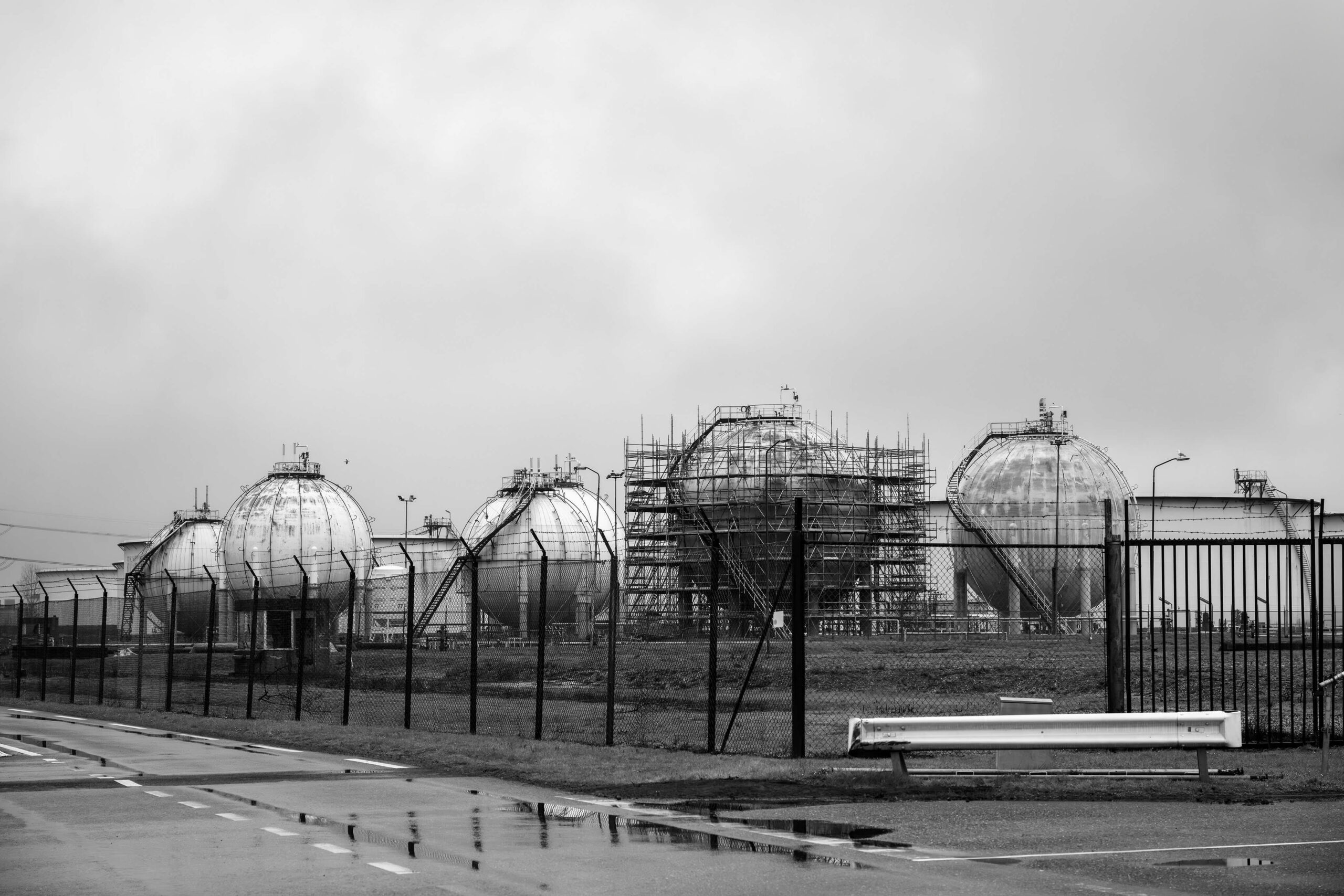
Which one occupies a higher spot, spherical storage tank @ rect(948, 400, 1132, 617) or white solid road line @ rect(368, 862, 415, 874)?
spherical storage tank @ rect(948, 400, 1132, 617)

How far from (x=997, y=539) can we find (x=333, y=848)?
59017mm

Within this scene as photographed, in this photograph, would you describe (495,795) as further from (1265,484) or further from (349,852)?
(1265,484)

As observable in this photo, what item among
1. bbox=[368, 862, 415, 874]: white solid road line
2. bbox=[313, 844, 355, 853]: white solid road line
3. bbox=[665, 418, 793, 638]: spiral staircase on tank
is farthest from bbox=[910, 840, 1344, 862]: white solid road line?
bbox=[665, 418, 793, 638]: spiral staircase on tank

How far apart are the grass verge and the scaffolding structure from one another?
4357 cm

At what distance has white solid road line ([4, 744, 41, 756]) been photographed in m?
21.4

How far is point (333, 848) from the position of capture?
11.8 meters

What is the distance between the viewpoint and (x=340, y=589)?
76188 mm

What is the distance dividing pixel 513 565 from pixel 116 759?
59.6 meters

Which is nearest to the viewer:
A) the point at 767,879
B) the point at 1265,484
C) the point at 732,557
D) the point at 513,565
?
the point at 767,879

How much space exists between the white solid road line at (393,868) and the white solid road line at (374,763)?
7991mm

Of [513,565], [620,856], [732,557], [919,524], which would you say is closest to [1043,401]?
[919,524]

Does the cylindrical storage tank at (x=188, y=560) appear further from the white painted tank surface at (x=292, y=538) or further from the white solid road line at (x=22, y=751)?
the white solid road line at (x=22, y=751)

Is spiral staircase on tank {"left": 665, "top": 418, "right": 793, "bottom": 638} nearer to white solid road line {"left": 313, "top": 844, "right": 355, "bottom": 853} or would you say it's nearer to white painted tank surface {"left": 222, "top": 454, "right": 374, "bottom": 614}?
white painted tank surface {"left": 222, "top": 454, "right": 374, "bottom": 614}

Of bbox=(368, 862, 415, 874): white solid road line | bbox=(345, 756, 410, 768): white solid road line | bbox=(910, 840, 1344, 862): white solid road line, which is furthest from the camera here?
bbox=(345, 756, 410, 768): white solid road line
